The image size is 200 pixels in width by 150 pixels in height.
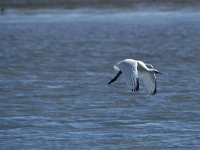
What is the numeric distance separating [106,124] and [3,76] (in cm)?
625

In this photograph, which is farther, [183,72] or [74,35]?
[74,35]

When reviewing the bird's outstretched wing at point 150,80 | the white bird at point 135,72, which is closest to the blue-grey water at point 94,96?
the bird's outstretched wing at point 150,80

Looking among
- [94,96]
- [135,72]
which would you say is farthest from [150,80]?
[94,96]

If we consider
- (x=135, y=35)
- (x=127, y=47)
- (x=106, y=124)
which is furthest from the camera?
(x=135, y=35)

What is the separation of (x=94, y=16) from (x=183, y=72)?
88.1 feet

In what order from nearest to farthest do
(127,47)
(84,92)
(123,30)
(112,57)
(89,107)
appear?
(89,107), (84,92), (112,57), (127,47), (123,30)

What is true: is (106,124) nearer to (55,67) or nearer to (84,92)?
(84,92)

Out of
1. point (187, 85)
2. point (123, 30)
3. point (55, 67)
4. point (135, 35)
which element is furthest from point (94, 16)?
point (187, 85)

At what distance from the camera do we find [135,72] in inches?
440

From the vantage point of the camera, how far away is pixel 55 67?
18953 millimetres

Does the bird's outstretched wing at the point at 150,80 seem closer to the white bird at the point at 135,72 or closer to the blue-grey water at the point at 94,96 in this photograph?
the white bird at the point at 135,72

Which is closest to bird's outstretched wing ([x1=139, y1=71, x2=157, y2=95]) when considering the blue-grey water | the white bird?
the white bird

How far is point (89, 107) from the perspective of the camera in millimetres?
12875

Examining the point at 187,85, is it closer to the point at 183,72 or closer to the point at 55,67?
the point at 183,72
